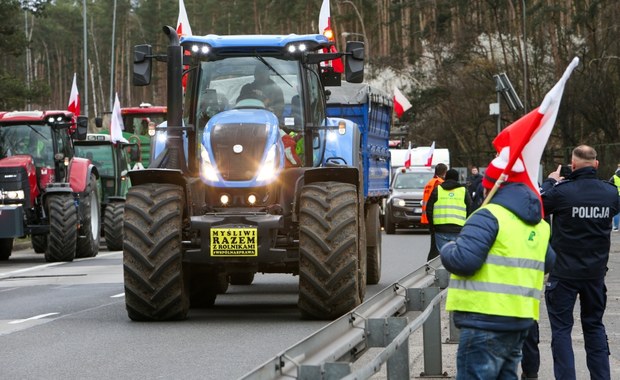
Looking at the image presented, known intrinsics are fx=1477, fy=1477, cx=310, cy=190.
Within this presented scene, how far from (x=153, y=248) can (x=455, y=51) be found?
200 ft

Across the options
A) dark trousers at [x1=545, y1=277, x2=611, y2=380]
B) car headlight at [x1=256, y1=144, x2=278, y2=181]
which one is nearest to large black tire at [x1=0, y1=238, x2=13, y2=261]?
car headlight at [x1=256, y1=144, x2=278, y2=181]

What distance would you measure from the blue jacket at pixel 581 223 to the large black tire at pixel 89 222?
18559mm

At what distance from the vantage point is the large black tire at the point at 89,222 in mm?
28031

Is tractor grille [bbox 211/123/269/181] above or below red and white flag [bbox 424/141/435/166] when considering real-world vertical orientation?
above

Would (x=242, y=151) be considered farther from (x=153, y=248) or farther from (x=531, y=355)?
(x=531, y=355)

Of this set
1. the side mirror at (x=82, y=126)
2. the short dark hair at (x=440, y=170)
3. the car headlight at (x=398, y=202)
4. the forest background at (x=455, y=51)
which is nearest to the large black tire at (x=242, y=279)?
the short dark hair at (x=440, y=170)

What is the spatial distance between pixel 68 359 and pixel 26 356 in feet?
1.58

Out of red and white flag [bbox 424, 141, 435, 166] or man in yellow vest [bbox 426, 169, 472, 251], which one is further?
Result: red and white flag [bbox 424, 141, 435, 166]

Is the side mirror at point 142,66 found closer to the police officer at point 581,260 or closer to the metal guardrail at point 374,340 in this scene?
the metal guardrail at point 374,340

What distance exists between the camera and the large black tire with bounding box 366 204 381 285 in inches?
776

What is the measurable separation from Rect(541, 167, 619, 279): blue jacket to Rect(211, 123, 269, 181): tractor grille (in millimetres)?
5008

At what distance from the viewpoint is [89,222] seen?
92.5 feet

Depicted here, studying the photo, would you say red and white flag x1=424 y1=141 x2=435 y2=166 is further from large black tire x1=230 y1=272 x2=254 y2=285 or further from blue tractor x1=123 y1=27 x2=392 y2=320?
blue tractor x1=123 y1=27 x2=392 y2=320

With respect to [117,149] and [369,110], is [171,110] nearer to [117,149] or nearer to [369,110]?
[369,110]
